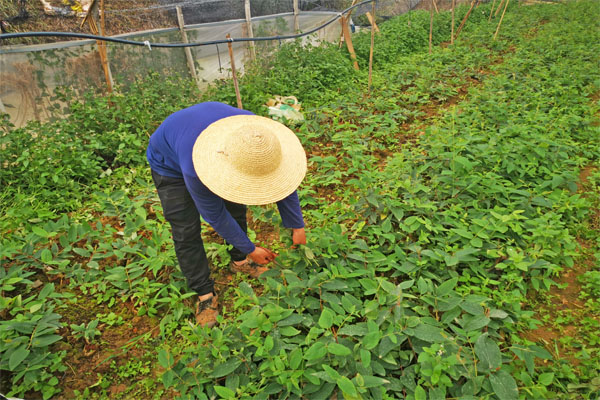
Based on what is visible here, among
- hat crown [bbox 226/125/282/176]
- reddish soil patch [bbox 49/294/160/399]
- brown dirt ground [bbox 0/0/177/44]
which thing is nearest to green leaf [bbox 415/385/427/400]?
hat crown [bbox 226/125/282/176]

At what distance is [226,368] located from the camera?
1.64 m

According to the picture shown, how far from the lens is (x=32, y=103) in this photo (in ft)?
12.8

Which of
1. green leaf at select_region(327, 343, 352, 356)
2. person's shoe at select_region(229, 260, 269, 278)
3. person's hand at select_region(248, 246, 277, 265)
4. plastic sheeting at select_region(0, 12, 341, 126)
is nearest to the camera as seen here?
green leaf at select_region(327, 343, 352, 356)

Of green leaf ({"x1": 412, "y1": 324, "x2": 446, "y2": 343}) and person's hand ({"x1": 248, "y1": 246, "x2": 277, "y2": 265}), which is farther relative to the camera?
person's hand ({"x1": 248, "y1": 246, "x2": 277, "y2": 265})

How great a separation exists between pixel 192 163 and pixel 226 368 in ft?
3.33

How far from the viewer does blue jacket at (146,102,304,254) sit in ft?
5.53

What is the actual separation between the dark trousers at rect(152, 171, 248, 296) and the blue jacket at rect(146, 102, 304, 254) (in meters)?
0.07

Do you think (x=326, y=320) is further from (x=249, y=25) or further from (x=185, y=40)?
(x=249, y=25)

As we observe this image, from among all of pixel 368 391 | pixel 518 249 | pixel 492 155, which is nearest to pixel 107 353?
pixel 368 391

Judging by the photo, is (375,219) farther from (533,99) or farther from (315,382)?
(533,99)

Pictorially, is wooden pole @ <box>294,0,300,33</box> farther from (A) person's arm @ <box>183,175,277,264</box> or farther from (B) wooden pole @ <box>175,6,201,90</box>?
(A) person's arm @ <box>183,175,277,264</box>

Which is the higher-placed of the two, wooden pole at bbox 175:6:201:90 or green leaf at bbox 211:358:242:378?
wooden pole at bbox 175:6:201:90

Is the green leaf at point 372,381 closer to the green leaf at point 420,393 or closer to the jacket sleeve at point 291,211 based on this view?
the green leaf at point 420,393

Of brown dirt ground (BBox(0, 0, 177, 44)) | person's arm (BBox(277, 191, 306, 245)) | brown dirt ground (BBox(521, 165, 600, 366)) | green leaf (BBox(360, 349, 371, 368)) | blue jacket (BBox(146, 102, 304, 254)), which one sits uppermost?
brown dirt ground (BBox(0, 0, 177, 44))
